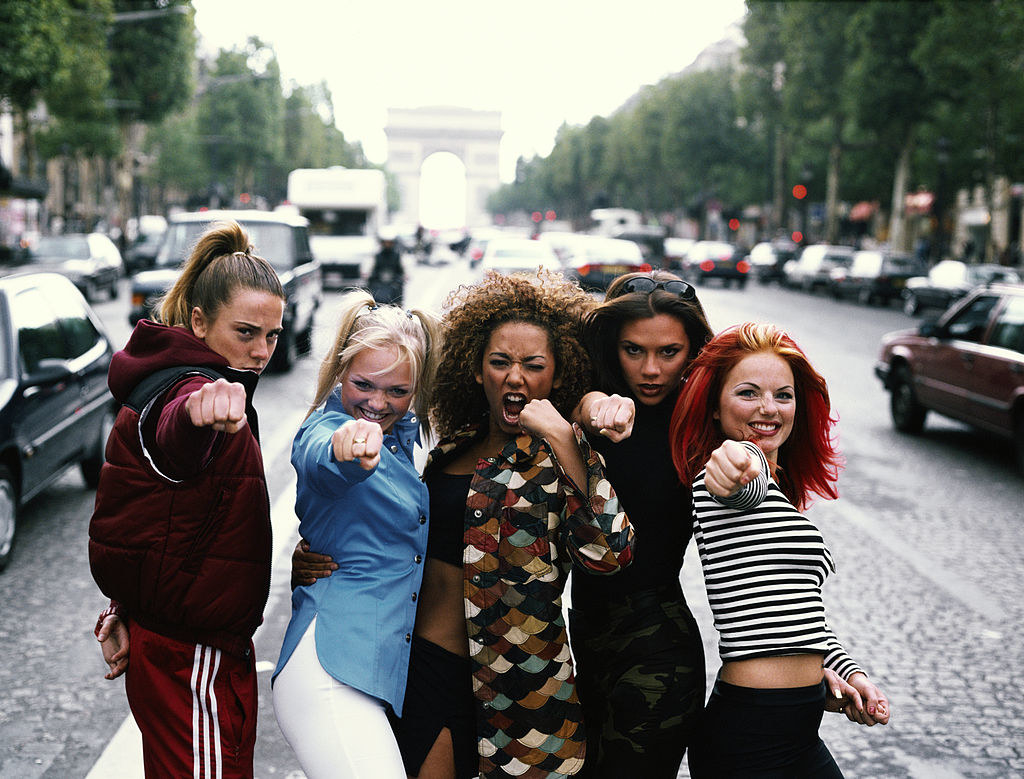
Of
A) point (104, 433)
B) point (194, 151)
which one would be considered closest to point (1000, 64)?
point (104, 433)

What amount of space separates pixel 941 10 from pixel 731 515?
1389 inches

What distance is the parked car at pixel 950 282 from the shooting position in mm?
25875

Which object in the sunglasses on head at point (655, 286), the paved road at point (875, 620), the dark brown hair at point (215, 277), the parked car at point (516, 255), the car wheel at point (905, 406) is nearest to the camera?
the dark brown hair at point (215, 277)

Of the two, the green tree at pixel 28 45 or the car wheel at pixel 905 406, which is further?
Answer: the green tree at pixel 28 45

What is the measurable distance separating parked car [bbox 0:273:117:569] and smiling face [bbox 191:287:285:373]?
3.57 m

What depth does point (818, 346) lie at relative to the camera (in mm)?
20031

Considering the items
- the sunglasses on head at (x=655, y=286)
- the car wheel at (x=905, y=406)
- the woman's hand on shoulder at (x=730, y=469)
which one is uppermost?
the sunglasses on head at (x=655, y=286)

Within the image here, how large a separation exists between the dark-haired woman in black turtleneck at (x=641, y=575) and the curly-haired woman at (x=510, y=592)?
0.09m

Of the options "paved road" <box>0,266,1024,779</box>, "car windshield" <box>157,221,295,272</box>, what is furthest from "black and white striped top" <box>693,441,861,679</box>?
"car windshield" <box>157,221,295,272</box>

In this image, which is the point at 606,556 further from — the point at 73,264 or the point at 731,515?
the point at 73,264

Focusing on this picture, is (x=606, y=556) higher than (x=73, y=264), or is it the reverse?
(x=606, y=556)

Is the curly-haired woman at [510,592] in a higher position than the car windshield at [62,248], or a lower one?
higher

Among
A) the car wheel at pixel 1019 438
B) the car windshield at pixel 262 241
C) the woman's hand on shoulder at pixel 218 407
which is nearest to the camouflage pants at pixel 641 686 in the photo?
the woman's hand on shoulder at pixel 218 407

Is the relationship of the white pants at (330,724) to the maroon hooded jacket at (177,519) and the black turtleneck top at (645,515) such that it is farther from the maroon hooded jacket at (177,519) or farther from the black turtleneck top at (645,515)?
the black turtleneck top at (645,515)
